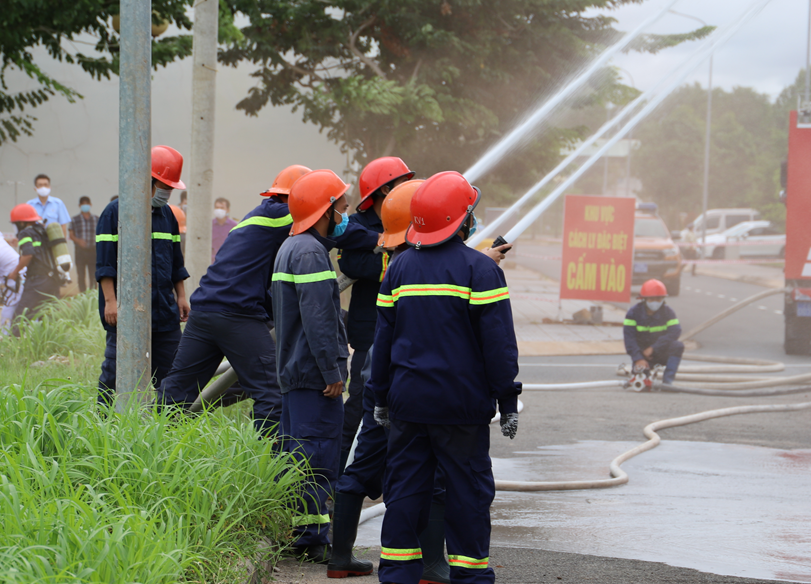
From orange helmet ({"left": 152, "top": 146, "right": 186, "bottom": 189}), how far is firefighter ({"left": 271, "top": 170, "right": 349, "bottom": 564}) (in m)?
1.25

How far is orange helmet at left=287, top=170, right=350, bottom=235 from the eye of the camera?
11.7 ft

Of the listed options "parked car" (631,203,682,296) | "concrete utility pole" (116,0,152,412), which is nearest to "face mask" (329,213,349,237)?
"concrete utility pole" (116,0,152,412)

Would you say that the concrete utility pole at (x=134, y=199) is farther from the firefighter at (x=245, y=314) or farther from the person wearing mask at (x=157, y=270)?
the person wearing mask at (x=157, y=270)

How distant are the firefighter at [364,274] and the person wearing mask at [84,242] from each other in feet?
31.6

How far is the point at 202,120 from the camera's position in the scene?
604 centimetres

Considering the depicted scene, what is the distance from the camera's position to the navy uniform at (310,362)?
11.1 feet

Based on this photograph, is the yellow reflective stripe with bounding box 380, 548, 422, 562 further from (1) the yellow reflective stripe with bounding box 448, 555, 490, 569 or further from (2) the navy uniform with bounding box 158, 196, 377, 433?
(2) the navy uniform with bounding box 158, 196, 377, 433

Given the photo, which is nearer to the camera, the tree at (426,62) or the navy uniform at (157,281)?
the navy uniform at (157,281)

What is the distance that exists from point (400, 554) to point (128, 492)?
1.02m

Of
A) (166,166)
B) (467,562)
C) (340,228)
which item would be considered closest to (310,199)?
(340,228)

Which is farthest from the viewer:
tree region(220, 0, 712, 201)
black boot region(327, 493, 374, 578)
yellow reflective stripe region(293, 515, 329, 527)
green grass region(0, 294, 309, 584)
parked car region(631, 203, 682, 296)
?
parked car region(631, 203, 682, 296)

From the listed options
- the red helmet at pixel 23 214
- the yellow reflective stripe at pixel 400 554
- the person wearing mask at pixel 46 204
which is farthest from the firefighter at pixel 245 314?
the person wearing mask at pixel 46 204

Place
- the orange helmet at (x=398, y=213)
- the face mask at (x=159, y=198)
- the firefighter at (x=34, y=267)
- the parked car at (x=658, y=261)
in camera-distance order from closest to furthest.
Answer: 1. the orange helmet at (x=398, y=213)
2. the face mask at (x=159, y=198)
3. the firefighter at (x=34, y=267)
4. the parked car at (x=658, y=261)

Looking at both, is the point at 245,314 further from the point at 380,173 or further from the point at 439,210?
the point at 439,210
